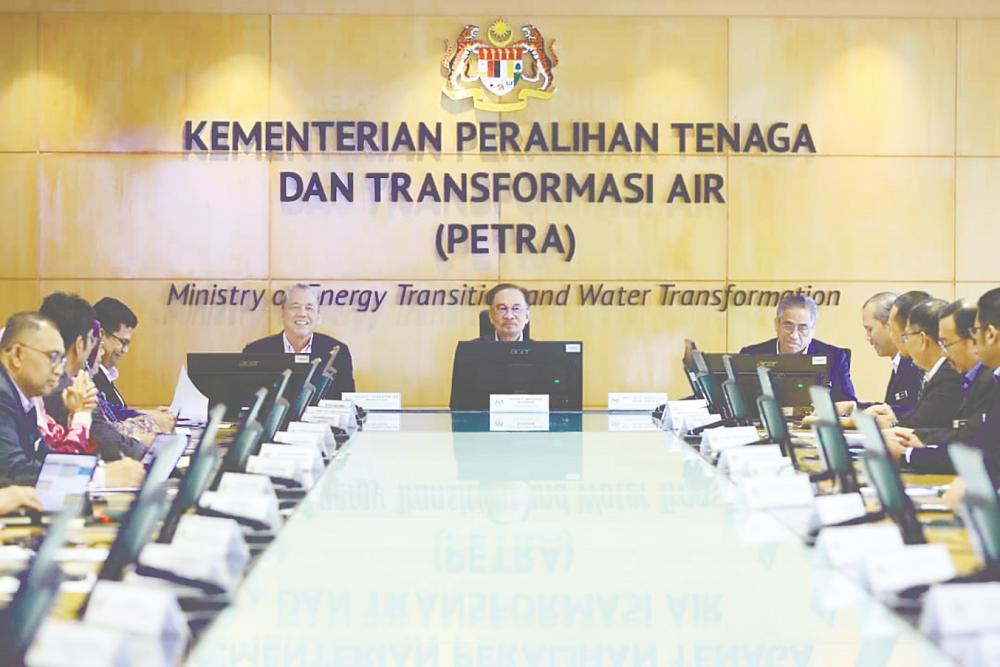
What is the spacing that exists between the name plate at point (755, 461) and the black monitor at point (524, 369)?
2202 mm

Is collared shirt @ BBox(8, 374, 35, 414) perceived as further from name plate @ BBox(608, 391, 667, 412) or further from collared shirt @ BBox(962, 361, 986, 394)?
collared shirt @ BBox(962, 361, 986, 394)

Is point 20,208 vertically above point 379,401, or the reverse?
point 20,208

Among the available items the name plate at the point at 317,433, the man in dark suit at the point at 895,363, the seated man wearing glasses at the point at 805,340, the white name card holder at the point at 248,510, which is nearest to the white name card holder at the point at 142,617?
the white name card holder at the point at 248,510

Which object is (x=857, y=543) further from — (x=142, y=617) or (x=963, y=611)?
(x=142, y=617)

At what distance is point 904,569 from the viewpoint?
203cm

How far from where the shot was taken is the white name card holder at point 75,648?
1.51 meters

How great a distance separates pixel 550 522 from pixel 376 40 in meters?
5.62

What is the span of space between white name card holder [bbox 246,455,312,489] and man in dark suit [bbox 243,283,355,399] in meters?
3.22

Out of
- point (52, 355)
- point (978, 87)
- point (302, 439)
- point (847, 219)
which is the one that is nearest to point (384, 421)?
point (302, 439)

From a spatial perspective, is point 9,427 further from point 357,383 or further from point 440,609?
point 357,383

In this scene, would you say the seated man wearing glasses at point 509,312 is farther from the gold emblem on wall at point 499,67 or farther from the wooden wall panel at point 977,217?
the wooden wall panel at point 977,217

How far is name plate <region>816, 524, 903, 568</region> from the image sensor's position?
220cm

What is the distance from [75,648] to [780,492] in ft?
6.12

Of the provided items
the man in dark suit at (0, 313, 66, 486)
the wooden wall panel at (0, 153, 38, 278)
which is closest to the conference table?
the man in dark suit at (0, 313, 66, 486)
